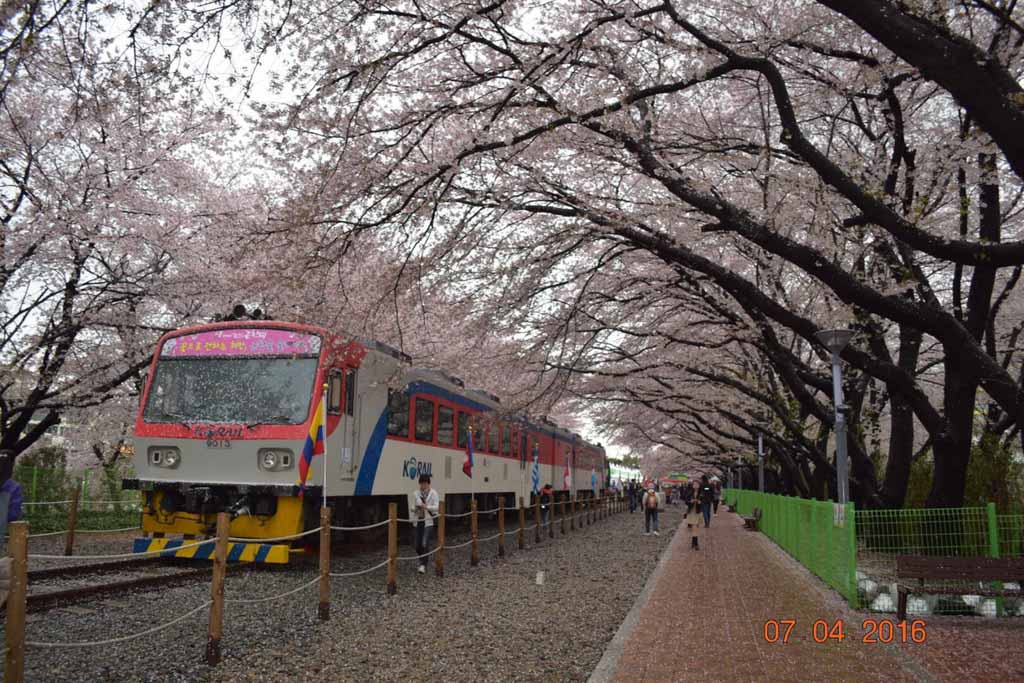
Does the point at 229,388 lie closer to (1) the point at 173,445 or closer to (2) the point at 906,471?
(1) the point at 173,445

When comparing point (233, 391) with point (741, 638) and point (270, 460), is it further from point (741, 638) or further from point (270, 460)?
point (741, 638)

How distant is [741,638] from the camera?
269 inches

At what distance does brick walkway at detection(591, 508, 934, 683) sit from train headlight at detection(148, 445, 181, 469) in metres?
6.32

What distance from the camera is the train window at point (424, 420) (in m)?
13.5

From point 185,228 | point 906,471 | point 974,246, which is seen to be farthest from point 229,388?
point 906,471

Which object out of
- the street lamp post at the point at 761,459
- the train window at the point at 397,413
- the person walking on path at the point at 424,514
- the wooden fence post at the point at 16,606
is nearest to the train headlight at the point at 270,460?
the person walking on path at the point at 424,514

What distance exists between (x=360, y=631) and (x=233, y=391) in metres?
4.66

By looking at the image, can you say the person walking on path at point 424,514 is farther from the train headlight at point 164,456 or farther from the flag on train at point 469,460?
the flag on train at point 469,460

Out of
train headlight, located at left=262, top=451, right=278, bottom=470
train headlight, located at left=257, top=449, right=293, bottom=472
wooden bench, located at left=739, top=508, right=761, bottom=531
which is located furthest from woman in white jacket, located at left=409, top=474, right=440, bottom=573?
wooden bench, located at left=739, top=508, right=761, bottom=531

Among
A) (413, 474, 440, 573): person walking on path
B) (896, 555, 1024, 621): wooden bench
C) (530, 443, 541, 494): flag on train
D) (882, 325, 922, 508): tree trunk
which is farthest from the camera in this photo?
(530, 443, 541, 494): flag on train

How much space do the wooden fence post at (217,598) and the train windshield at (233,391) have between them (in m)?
4.13

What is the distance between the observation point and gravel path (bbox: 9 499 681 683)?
5.56 m

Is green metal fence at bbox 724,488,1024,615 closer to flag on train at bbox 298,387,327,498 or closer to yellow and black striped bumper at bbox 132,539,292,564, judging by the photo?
flag on train at bbox 298,387,327,498
